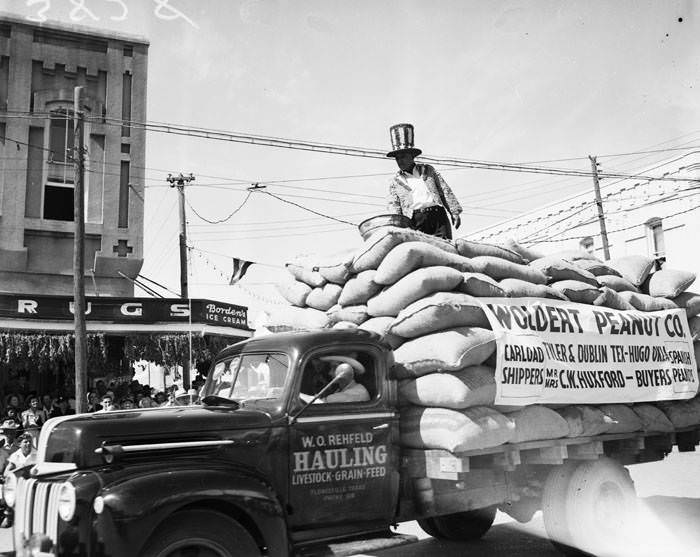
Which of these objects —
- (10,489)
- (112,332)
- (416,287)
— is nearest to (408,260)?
(416,287)

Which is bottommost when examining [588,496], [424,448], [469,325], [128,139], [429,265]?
[588,496]

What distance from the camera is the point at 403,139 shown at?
6.95m

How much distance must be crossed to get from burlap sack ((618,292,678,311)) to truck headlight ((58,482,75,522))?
5.18m

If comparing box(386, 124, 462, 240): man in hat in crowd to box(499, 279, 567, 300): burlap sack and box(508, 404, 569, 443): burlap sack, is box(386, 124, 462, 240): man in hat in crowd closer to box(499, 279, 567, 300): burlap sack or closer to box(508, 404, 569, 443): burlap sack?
box(499, 279, 567, 300): burlap sack

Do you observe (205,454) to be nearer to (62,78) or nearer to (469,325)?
(469,325)

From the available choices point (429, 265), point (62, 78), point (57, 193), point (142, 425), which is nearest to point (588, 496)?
point (429, 265)

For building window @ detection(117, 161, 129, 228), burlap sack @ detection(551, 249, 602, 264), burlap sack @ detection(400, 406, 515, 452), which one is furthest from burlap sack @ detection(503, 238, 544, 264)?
building window @ detection(117, 161, 129, 228)

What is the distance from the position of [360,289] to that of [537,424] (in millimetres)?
1766

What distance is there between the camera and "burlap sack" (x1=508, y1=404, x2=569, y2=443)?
5051 millimetres

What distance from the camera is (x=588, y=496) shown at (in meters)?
5.52

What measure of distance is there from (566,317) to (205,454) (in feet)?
10.9

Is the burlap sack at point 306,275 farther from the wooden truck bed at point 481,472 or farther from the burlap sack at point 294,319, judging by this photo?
the wooden truck bed at point 481,472

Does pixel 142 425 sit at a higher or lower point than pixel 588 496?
higher

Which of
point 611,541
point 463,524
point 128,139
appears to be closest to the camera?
point 611,541
